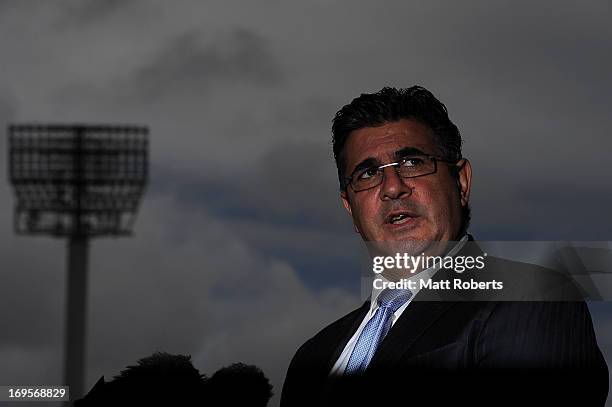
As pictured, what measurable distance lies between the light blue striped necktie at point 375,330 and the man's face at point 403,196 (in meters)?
0.15

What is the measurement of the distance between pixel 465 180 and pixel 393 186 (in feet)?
0.84

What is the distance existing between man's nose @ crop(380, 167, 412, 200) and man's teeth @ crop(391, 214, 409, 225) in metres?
0.05

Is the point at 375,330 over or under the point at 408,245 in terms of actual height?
under

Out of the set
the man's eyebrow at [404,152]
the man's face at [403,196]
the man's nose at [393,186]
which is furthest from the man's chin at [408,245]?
the man's eyebrow at [404,152]

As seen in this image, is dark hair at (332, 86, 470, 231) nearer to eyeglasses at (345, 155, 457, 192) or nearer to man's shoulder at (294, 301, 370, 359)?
eyeglasses at (345, 155, 457, 192)

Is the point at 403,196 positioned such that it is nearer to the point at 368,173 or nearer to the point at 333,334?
the point at 368,173

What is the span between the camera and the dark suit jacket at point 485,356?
1.87 metres

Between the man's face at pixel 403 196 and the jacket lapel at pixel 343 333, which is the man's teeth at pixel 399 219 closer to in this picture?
the man's face at pixel 403 196

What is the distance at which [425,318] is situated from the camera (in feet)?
6.84

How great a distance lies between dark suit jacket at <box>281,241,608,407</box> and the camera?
187cm

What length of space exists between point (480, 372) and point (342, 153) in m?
0.78

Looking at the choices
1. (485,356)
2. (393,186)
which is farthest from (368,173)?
(485,356)

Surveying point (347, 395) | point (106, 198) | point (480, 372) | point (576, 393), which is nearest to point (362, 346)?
point (347, 395)

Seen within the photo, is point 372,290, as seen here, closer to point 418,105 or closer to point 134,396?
point 418,105
